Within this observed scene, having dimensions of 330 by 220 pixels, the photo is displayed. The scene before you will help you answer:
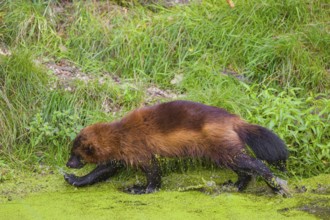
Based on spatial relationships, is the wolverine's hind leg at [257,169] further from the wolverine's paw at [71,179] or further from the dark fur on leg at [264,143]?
the wolverine's paw at [71,179]

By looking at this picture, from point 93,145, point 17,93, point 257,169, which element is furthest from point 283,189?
point 17,93

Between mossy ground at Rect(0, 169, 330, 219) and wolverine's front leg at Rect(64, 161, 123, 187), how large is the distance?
0.18 ft

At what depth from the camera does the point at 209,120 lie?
20.0 ft

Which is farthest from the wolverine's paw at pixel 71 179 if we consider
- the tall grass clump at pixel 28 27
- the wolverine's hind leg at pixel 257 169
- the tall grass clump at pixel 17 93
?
the tall grass clump at pixel 28 27

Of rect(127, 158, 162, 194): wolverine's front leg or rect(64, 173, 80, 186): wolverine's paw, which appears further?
rect(64, 173, 80, 186): wolverine's paw

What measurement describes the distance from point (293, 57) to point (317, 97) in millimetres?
496

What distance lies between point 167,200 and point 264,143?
3.15ft

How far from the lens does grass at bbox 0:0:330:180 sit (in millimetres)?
6898

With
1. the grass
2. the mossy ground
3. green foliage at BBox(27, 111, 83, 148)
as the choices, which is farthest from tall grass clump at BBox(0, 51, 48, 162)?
the mossy ground

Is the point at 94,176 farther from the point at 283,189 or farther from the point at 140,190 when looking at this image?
the point at 283,189

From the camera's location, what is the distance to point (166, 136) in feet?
20.2

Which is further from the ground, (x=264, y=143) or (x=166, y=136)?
(x=264, y=143)

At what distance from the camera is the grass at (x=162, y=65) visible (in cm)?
690

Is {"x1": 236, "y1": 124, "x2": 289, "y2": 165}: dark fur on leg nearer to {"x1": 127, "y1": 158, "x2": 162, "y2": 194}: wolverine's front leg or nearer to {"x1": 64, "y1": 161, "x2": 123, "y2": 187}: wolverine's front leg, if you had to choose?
{"x1": 127, "y1": 158, "x2": 162, "y2": 194}: wolverine's front leg
